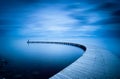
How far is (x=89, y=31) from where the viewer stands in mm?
59156

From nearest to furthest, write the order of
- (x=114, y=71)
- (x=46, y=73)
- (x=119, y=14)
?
(x=114, y=71) < (x=46, y=73) < (x=119, y=14)

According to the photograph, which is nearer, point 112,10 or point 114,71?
point 114,71

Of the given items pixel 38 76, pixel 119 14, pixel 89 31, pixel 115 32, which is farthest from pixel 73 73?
pixel 115 32

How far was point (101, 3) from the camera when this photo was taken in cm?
3581

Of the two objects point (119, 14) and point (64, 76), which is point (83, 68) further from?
point (119, 14)

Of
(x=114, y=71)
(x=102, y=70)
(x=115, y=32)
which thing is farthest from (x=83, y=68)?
(x=115, y=32)

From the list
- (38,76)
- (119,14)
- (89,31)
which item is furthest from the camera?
(89,31)

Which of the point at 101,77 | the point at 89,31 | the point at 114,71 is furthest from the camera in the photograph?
the point at 89,31

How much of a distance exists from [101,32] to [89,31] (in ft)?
15.4

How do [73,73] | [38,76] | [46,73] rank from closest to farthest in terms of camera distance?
[73,73] < [38,76] < [46,73]

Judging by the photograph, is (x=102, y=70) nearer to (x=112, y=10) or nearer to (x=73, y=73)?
(x=73, y=73)

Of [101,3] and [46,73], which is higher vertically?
[101,3]

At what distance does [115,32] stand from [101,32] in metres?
5.34

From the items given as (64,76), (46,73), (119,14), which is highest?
(119,14)
